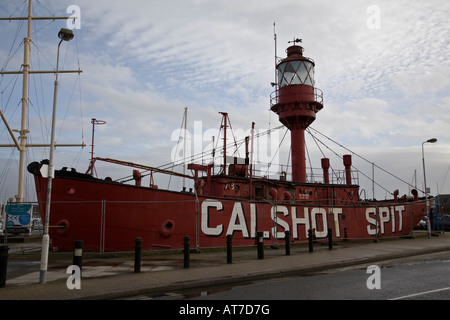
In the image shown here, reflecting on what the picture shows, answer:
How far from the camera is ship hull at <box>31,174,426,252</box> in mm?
14586

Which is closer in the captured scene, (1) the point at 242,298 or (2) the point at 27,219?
(1) the point at 242,298

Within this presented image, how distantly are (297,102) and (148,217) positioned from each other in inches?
542

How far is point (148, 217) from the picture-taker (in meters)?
15.4

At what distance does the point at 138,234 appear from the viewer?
49.5 feet

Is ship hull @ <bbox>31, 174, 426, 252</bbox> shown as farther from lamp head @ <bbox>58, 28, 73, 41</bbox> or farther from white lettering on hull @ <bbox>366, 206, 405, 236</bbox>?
white lettering on hull @ <bbox>366, 206, 405, 236</bbox>

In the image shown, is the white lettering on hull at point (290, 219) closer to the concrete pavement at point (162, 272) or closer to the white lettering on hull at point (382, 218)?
the white lettering on hull at point (382, 218)

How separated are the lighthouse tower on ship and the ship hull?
5680 millimetres

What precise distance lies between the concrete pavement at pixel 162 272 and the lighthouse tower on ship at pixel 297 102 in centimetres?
960

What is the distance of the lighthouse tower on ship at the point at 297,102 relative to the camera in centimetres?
2444

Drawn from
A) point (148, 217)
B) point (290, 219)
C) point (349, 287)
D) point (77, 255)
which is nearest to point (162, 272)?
point (77, 255)

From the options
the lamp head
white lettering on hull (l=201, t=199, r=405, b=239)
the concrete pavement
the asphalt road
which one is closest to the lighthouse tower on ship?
white lettering on hull (l=201, t=199, r=405, b=239)
